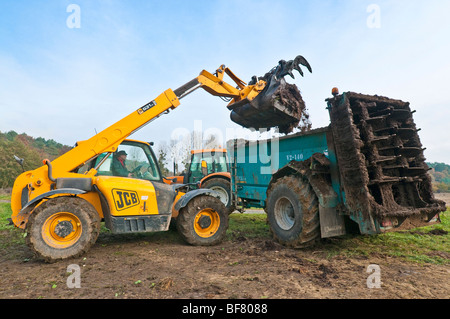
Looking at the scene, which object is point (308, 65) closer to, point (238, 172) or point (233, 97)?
point (233, 97)

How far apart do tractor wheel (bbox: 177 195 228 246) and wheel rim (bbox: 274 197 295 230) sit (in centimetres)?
103

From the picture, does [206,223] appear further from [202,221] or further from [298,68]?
[298,68]

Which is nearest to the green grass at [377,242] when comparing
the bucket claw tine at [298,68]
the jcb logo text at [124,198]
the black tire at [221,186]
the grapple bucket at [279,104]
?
the jcb logo text at [124,198]

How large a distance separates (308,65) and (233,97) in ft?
6.17

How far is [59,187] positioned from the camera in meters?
4.46

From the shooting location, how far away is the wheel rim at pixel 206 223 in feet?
16.9

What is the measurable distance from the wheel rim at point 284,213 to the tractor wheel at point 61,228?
10.5 feet

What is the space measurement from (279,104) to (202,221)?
302 centimetres

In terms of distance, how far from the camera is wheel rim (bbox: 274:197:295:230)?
5.02m
